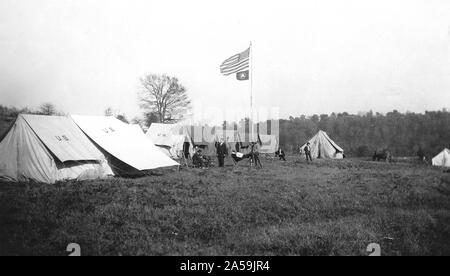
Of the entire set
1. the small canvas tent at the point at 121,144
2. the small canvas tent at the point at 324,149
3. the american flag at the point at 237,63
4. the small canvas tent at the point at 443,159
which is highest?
the american flag at the point at 237,63

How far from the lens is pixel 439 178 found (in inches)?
555

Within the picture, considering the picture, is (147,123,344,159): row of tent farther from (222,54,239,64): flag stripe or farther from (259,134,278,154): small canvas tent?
(222,54,239,64): flag stripe

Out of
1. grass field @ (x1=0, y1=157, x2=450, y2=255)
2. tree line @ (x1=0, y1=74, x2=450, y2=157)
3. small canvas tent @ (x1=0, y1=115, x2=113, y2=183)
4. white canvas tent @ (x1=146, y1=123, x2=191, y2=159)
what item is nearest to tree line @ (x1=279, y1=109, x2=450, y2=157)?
tree line @ (x1=0, y1=74, x2=450, y2=157)

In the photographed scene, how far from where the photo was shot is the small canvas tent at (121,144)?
13633mm

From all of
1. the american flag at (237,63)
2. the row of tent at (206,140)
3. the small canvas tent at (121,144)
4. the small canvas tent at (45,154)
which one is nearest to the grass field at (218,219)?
the small canvas tent at (45,154)

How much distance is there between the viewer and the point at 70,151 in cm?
1213

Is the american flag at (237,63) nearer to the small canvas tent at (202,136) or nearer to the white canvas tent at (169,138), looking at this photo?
the white canvas tent at (169,138)

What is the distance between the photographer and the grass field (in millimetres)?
5355

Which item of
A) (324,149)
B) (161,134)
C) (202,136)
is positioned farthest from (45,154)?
(324,149)

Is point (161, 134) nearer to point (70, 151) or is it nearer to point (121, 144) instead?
point (121, 144)

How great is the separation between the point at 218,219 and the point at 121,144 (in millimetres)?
9062

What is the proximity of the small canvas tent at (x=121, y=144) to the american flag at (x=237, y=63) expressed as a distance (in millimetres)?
6729
